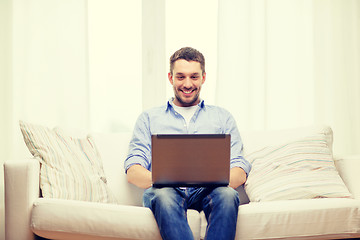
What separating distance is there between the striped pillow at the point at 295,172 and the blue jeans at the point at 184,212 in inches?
16.8

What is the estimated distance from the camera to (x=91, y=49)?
9.88ft

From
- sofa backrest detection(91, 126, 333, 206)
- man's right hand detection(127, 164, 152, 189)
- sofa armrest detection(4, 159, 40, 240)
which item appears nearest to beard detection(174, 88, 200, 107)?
sofa backrest detection(91, 126, 333, 206)

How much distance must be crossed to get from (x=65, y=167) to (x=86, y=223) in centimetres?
35

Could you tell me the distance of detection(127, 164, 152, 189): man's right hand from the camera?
1.86 metres

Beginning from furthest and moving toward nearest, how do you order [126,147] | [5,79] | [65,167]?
[5,79] → [126,147] → [65,167]

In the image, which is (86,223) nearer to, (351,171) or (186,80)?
(186,80)

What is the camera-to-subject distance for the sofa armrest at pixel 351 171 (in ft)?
6.56

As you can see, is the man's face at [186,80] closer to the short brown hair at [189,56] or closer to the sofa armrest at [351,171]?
the short brown hair at [189,56]

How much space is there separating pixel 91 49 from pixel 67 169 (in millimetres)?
1388

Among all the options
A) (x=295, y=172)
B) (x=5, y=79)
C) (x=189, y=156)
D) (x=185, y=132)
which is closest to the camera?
(x=189, y=156)

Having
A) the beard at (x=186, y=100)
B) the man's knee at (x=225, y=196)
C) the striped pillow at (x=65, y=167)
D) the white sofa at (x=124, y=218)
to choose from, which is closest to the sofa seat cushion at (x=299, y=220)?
the white sofa at (x=124, y=218)

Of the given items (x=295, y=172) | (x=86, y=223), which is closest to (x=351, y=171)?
(x=295, y=172)

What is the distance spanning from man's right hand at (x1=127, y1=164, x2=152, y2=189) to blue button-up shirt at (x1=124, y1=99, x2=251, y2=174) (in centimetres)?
6

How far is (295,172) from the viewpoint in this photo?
2.02m
